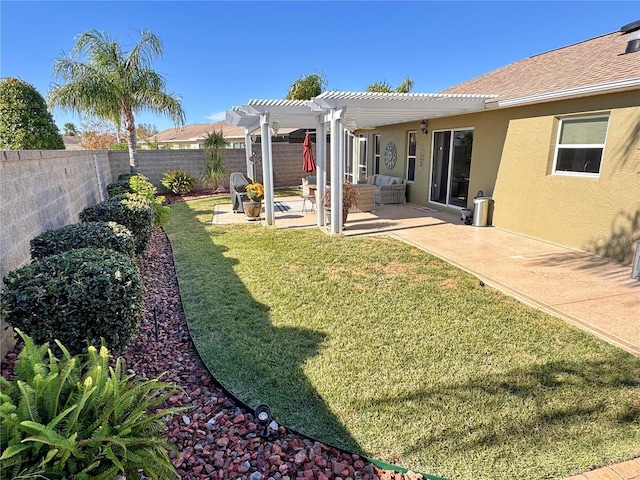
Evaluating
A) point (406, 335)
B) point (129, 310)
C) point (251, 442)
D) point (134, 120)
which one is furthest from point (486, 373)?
point (134, 120)

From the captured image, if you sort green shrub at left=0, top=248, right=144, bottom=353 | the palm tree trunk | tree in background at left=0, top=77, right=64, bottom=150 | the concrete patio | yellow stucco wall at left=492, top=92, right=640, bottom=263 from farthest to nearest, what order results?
the palm tree trunk → tree in background at left=0, top=77, right=64, bottom=150 → yellow stucco wall at left=492, top=92, right=640, bottom=263 → the concrete patio → green shrub at left=0, top=248, right=144, bottom=353

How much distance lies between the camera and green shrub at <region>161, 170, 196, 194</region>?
15.5 metres

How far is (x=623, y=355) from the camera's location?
354 centimetres

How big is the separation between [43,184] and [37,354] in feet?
11.6

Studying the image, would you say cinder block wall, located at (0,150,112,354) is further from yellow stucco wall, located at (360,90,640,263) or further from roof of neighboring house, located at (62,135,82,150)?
roof of neighboring house, located at (62,135,82,150)

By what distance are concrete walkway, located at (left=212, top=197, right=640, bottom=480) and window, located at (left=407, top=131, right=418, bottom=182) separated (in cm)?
301

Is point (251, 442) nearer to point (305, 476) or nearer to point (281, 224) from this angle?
point (305, 476)

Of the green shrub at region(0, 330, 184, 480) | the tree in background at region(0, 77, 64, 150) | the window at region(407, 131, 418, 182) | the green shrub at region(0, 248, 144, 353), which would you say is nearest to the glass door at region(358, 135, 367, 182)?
the window at region(407, 131, 418, 182)

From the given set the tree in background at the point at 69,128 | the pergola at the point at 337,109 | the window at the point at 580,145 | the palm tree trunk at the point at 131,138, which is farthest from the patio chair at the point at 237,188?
the tree in background at the point at 69,128

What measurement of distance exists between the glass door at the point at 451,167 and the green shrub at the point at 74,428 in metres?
10.2

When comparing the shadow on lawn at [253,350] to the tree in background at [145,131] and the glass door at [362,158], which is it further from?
the tree in background at [145,131]

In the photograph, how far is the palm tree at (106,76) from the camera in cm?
1247

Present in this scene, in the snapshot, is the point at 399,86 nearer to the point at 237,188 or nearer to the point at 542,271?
the point at 237,188

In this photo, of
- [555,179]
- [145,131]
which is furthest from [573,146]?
[145,131]
